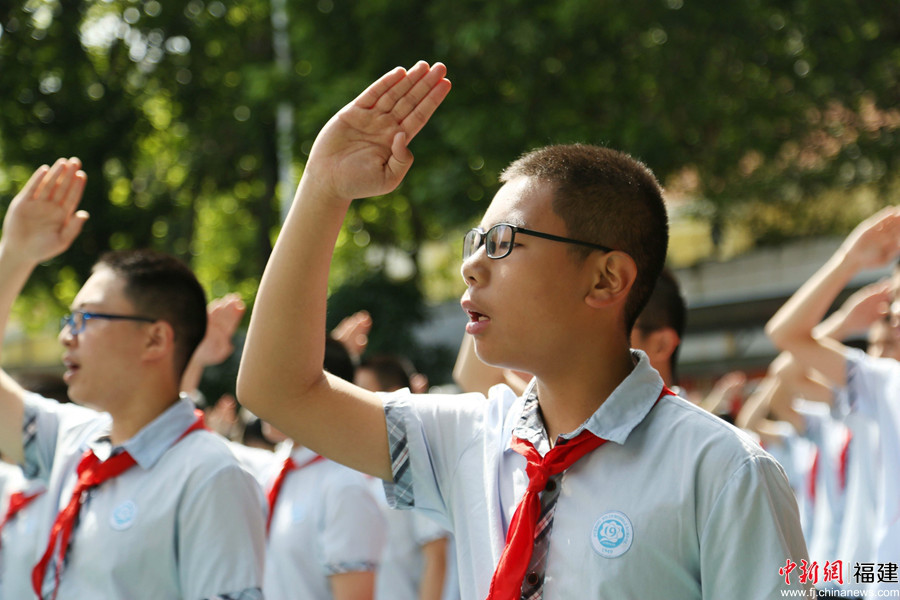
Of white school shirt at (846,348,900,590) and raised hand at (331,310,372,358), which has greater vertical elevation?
raised hand at (331,310,372,358)

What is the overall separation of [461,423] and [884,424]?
266 centimetres

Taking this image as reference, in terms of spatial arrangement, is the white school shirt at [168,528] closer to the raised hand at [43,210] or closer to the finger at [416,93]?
the raised hand at [43,210]

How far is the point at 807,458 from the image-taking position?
24.3 feet

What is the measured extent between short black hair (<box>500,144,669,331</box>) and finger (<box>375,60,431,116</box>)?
326 mm

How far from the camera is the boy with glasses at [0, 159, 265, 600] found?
9.89ft

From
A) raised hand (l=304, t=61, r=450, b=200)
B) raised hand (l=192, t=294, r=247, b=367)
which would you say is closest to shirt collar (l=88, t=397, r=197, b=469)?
raised hand (l=192, t=294, r=247, b=367)

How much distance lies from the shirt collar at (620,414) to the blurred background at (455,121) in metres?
9.11

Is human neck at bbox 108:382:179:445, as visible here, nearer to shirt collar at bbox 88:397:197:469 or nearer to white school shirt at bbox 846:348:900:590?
shirt collar at bbox 88:397:197:469

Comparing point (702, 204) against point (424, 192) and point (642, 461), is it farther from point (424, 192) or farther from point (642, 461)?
point (642, 461)

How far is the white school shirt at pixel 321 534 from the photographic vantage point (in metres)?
4.17

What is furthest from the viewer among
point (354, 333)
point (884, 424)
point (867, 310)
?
point (867, 310)

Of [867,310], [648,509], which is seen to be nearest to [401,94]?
[648,509]

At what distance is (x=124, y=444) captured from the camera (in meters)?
3.23

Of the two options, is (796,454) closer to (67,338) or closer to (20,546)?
(20,546)
